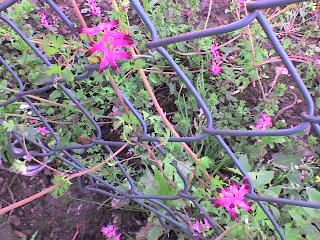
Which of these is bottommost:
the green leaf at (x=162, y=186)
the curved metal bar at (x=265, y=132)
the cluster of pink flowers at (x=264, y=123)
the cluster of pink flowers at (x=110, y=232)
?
the cluster of pink flowers at (x=110, y=232)

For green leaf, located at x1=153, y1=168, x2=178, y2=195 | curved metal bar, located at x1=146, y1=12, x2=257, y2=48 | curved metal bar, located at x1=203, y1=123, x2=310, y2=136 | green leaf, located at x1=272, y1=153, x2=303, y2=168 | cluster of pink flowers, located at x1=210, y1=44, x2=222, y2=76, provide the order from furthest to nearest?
1. cluster of pink flowers, located at x1=210, y1=44, x2=222, y2=76
2. green leaf, located at x1=272, y1=153, x2=303, y2=168
3. green leaf, located at x1=153, y1=168, x2=178, y2=195
4. curved metal bar, located at x1=203, y1=123, x2=310, y2=136
5. curved metal bar, located at x1=146, y1=12, x2=257, y2=48

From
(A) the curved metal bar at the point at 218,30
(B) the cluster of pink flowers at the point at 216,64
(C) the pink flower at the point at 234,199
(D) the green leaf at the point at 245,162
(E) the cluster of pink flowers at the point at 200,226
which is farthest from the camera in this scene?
(B) the cluster of pink flowers at the point at 216,64

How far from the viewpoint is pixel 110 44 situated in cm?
66

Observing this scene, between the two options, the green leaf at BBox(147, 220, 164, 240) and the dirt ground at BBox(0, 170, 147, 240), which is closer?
the green leaf at BBox(147, 220, 164, 240)

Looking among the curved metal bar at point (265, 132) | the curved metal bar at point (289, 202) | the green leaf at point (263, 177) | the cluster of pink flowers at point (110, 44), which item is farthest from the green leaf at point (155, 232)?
Answer: the cluster of pink flowers at point (110, 44)

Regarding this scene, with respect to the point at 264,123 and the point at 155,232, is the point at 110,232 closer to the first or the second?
the point at 155,232

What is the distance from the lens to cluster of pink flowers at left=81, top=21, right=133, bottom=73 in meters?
0.65

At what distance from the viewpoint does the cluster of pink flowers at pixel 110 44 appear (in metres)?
0.65

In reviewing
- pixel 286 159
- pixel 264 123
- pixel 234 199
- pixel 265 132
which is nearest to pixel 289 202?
pixel 234 199

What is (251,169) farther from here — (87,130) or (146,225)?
(87,130)

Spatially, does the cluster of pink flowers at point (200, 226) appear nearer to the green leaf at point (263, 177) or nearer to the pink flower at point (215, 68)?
the green leaf at point (263, 177)

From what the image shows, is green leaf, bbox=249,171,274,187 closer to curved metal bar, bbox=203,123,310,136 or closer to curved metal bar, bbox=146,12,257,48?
curved metal bar, bbox=203,123,310,136

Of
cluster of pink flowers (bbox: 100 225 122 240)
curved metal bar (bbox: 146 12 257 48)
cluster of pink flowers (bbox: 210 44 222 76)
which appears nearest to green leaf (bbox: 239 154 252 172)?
cluster of pink flowers (bbox: 210 44 222 76)

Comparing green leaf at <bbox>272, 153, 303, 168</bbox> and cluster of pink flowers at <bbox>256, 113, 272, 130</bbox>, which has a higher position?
cluster of pink flowers at <bbox>256, 113, 272, 130</bbox>
